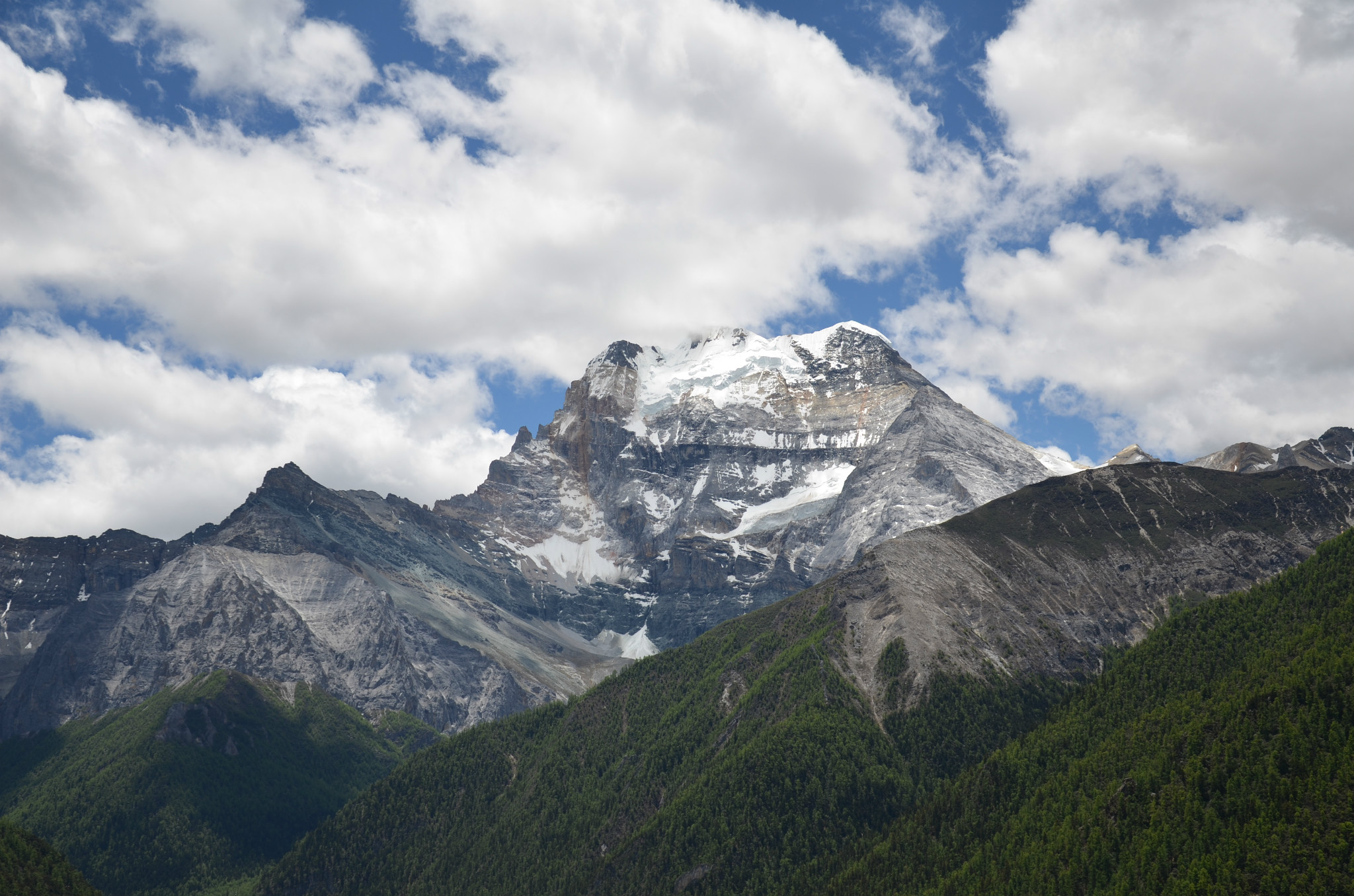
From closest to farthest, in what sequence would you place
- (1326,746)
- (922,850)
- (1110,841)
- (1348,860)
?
1. (1348,860)
2. (1326,746)
3. (1110,841)
4. (922,850)

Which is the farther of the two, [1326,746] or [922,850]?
[922,850]

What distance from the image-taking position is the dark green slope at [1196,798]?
14412 centimetres

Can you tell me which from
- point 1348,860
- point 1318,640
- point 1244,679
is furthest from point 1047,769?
point 1348,860

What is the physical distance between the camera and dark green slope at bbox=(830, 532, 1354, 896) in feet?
473

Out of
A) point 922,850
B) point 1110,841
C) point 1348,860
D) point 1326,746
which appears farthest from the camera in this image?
point 922,850

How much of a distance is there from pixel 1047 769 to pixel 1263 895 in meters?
56.6

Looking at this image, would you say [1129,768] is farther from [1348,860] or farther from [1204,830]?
[1348,860]

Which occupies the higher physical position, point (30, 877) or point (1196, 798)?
point (30, 877)

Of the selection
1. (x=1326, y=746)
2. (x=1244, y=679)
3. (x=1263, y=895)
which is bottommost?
(x=1263, y=895)

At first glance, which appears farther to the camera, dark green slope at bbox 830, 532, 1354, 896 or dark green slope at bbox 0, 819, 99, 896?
dark green slope at bbox 0, 819, 99, 896

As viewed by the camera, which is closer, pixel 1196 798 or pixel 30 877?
pixel 1196 798

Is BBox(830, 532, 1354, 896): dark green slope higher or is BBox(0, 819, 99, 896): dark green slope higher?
BBox(0, 819, 99, 896): dark green slope

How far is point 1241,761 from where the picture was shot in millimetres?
157000

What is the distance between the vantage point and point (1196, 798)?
6186 inches
